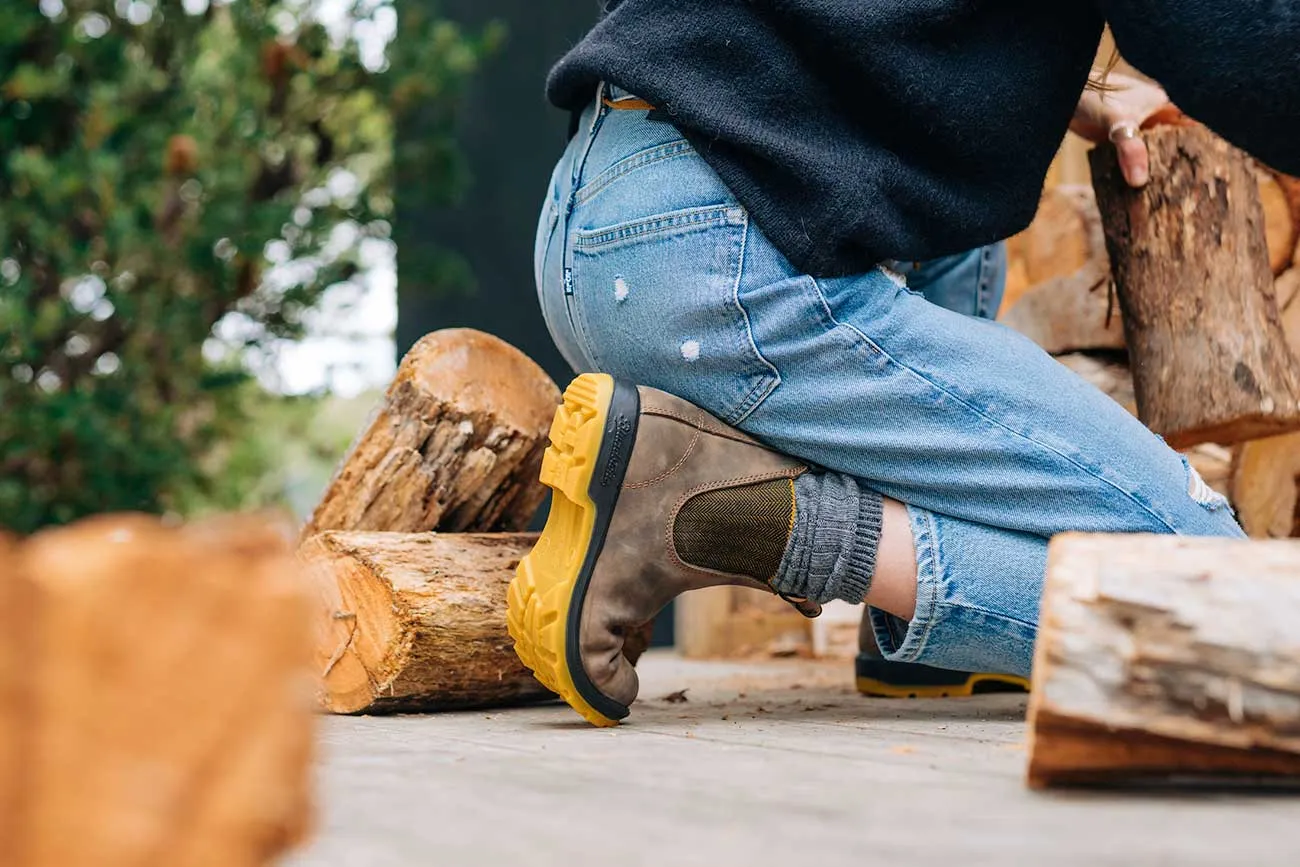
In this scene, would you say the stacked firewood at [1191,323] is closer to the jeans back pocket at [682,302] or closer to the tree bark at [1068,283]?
the tree bark at [1068,283]

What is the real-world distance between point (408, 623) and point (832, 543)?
549 mm

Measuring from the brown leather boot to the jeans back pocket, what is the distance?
1.8 inches

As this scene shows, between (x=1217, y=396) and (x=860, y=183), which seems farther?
(x=1217, y=396)

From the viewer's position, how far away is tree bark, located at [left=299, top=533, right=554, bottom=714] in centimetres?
160

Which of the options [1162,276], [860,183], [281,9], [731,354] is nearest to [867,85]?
[860,183]

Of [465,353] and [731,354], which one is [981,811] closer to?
[731,354]

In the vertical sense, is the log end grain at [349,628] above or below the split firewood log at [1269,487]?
below

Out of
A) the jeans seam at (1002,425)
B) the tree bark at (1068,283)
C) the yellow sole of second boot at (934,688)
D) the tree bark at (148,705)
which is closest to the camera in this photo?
the tree bark at (148,705)

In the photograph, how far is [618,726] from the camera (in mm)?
1445

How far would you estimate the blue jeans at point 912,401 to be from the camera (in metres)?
1.38

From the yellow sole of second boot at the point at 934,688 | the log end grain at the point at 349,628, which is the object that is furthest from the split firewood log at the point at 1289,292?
the log end grain at the point at 349,628

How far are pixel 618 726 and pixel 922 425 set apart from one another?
1.59ft

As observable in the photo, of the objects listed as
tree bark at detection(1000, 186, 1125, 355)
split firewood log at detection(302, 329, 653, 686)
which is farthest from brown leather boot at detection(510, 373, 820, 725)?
tree bark at detection(1000, 186, 1125, 355)

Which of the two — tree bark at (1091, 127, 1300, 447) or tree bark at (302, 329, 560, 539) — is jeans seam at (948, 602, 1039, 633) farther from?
tree bark at (302, 329, 560, 539)
